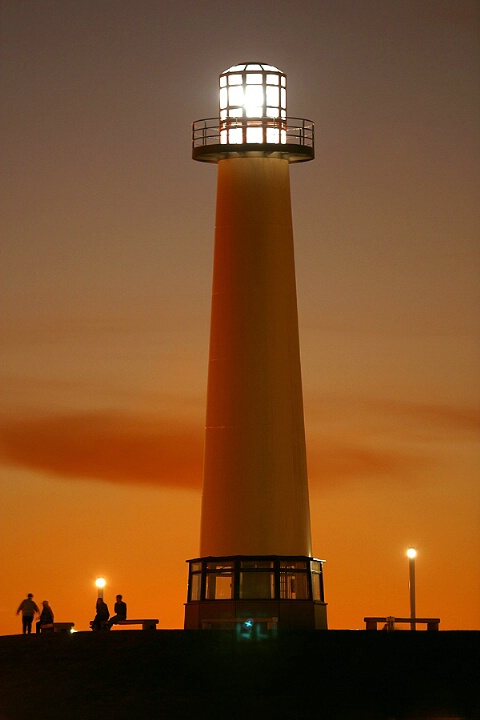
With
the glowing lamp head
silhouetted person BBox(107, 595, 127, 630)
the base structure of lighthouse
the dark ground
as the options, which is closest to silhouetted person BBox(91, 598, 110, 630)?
silhouetted person BBox(107, 595, 127, 630)

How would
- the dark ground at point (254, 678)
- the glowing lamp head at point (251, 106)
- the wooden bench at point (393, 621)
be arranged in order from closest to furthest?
the dark ground at point (254, 678)
the wooden bench at point (393, 621)
the glowing lamp head at point (251, 106)

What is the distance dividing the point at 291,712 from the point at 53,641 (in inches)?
404

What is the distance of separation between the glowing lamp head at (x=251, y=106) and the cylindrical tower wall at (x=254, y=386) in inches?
30.8

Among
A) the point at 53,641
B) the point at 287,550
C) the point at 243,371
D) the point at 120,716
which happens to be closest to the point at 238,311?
the point at 243,371

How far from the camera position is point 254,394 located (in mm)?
54562

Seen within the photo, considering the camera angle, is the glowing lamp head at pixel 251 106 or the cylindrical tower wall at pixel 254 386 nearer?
the cylindrical tower wall at pixel 254 386

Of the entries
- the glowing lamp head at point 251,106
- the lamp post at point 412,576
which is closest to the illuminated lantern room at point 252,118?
the glowing lamp head at point 251,106

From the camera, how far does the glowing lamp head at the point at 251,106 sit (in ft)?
183

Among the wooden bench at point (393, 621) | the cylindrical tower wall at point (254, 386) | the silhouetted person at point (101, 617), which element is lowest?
the wooden bench at point (393, 621)

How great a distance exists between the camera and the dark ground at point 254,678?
141ft

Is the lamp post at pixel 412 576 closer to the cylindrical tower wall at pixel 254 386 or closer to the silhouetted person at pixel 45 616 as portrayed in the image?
the cylindrical tower wall at pixel 254 386

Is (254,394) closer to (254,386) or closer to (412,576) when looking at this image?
(254,386)

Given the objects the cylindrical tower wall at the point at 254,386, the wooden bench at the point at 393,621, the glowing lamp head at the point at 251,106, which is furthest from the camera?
the glowing lamp head at the point at 251,106

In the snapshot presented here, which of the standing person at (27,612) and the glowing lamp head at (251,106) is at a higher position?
the glowing lamp head at (251,106)
